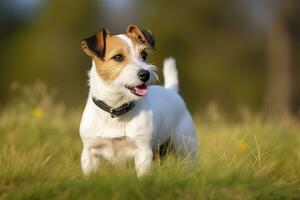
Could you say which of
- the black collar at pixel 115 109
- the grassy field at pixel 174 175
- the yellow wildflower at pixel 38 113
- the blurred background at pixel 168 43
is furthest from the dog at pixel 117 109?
the blurred background at pixel 168 43

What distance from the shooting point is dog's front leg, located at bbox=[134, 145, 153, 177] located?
20.5ft

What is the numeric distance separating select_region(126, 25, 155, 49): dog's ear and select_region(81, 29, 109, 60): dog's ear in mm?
390

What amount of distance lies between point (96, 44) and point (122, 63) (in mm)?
290

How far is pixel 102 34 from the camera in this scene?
256 inches

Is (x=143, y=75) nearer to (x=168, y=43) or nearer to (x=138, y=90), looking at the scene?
(x=138, y=90)

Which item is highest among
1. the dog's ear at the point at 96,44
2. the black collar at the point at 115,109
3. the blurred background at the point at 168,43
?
the dog's ear at the point at 96,44

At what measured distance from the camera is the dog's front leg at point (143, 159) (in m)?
6.25

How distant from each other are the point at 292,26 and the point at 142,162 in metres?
12.0

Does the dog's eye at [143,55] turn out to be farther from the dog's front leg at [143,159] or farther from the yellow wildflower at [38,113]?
the yellow wildflower at [38,113]

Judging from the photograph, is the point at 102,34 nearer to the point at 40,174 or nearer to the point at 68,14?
the point at 40,174

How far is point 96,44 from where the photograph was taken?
646 centimetres

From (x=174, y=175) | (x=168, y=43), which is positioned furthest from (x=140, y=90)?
(x=168, y=43)

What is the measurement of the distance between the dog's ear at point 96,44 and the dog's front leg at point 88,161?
827 mm

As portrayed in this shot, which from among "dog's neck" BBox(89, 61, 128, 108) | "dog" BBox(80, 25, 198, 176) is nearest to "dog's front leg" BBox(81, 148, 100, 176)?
"dog" BBox(80, 25, 198, 176)
